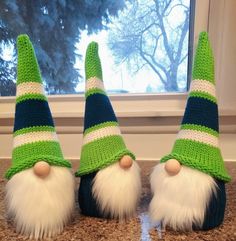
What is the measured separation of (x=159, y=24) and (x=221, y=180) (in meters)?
0.52

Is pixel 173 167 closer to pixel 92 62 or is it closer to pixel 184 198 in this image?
pixel 184 198

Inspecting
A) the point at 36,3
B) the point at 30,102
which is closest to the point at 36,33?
the point at 36,3

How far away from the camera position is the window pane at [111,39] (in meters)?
0.82

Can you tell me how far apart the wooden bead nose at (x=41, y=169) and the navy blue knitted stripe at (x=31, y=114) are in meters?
0.06

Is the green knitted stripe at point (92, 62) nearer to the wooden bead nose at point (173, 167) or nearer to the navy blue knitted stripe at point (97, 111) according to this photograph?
the navy blue knitted stripe at point (97, 111)

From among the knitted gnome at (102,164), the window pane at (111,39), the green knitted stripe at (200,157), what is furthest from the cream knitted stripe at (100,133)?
the window pane at (111,39)

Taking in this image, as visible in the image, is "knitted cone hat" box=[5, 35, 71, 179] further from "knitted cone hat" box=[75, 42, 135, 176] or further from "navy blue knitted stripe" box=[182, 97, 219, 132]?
"navy blue knitted stripe" box=[182, 97, 219, 132]

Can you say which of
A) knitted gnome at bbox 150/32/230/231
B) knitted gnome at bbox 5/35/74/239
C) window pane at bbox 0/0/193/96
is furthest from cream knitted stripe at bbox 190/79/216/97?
window pane at bbox 0/0/193/96

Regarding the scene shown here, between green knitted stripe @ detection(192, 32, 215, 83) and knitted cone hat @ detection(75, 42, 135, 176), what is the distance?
6.3 inches

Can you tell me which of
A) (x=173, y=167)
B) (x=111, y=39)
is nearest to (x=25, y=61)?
(x=173, y=167)

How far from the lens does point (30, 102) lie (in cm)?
46

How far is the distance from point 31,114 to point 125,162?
0.17 metres

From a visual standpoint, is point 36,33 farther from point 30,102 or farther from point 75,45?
point 30,102

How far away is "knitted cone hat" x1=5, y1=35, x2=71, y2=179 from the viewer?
45 cm
